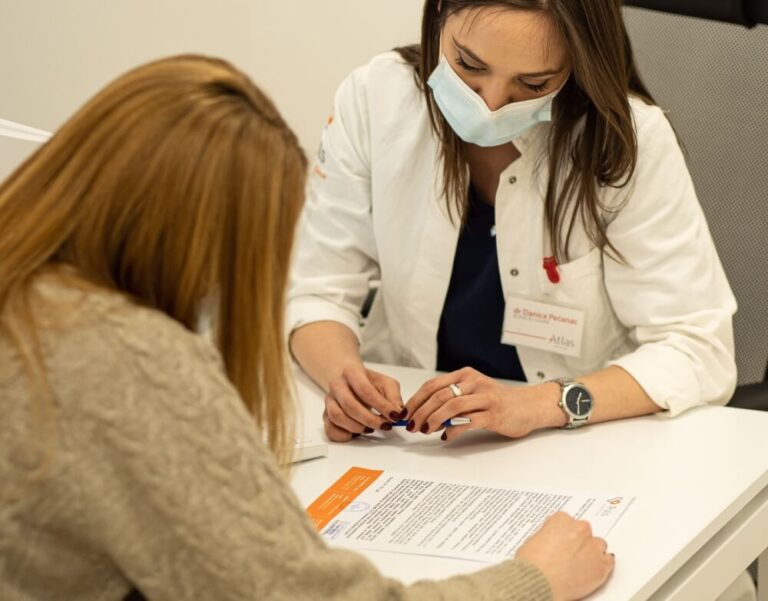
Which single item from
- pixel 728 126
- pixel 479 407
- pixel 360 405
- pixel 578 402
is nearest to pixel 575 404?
pixel 578 402

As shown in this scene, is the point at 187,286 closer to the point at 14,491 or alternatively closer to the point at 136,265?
the point at 136,265

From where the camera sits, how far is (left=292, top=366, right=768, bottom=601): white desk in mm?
1329

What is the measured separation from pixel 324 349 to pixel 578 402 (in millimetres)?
436

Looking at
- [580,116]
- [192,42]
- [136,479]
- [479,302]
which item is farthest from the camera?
[192,42]

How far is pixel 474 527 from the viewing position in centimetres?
138

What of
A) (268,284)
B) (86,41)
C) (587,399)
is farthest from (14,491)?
(86,41)

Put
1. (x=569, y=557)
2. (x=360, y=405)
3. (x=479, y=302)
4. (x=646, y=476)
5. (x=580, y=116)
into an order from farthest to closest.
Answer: (x=479, y=302) < (x=580, y=116) < (x=360, y=405) < (x=646, y=476) < (x=569, y=557)

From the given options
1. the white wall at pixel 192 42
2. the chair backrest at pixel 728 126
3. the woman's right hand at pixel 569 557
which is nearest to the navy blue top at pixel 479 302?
the chair backrest at pixel 728 126

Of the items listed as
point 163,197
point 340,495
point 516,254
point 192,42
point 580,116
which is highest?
point 163,197

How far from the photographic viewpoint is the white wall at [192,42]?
2814 millimetres

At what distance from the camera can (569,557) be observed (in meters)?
1.24

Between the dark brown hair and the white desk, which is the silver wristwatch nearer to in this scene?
the white desk

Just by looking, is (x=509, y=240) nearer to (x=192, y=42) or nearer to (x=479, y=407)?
(x=479, y=407)

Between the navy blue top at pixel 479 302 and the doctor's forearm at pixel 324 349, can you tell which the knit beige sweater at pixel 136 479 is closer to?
the doctor's forearm at pixel 324 349
